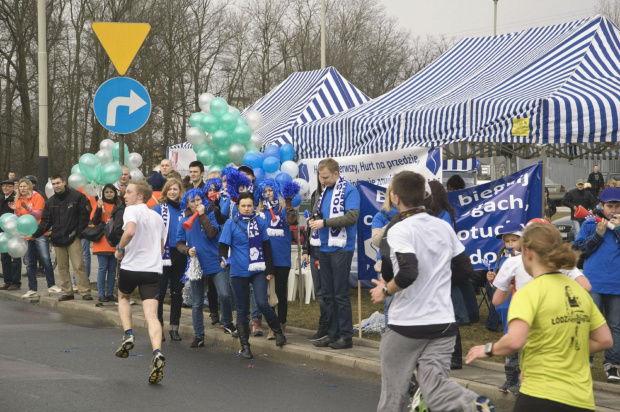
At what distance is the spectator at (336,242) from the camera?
9133mm

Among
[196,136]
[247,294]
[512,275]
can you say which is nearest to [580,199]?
[196,136]

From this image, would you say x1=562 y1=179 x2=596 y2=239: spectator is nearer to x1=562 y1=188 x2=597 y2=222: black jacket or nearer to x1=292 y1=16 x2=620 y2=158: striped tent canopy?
x1=562 y1=188 x2=597 y2=222: black jacket

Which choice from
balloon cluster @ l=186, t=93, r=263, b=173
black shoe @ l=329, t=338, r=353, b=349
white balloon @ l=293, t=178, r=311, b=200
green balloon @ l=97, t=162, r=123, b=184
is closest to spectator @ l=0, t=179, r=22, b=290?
green balloon @ l=97, t=162, r=123, b=184

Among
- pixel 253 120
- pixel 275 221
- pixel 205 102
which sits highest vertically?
pixel 205 102

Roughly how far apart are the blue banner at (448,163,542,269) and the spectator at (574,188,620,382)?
5.17 ft

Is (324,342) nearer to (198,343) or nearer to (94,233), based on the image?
(198,343)

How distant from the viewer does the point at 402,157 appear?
36.1ft

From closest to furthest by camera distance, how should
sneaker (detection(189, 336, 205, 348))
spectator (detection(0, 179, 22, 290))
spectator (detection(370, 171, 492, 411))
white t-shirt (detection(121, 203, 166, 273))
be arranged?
spectator (detection(370, 171, 492, 411)) < white t-shirt (detection(121, 203, 166, 273)) < sneaker (detection(189, 336, 205, 348)) < spectator (detection(0, 179, 22, 290))

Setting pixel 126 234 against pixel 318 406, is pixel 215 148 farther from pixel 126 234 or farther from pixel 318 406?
pixel 318 406

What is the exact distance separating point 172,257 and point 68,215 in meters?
3.57

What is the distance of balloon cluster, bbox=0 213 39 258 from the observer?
13.6m

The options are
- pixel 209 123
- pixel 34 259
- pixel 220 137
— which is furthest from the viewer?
pixel 34 259

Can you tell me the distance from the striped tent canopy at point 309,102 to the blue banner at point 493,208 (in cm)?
624

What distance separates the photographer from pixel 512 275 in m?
5.52
